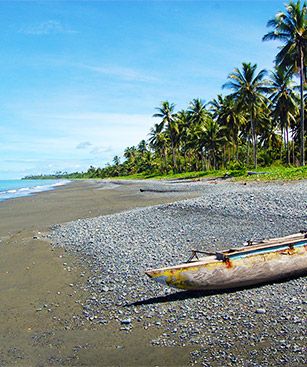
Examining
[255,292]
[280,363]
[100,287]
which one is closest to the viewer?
[280,363]

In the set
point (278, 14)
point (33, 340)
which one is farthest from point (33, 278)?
point (278, 14)

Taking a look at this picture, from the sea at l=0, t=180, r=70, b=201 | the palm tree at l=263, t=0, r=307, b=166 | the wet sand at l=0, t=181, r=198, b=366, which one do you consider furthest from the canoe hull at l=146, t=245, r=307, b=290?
the sea at l=0, t=180, r=70, b=201

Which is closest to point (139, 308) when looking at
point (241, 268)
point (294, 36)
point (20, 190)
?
point (241, 268)

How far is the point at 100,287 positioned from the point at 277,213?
703cm

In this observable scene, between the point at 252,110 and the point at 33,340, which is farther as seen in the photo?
the point at 252,110

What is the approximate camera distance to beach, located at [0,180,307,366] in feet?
15.9

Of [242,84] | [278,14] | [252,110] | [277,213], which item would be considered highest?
[278,14]

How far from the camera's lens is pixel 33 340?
5.53 m

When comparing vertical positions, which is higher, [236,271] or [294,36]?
[294,36]

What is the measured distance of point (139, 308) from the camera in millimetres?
6250

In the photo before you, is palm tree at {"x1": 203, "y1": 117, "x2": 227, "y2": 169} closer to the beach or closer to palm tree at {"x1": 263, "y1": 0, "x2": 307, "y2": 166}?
palm tree at {"x1": 263, "y1": 0, "x2": 307, "y2": 166}

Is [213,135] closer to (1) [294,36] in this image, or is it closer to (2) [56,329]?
(1) [294,36]

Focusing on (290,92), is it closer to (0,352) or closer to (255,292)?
(255,292)

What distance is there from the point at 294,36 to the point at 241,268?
31.0m
